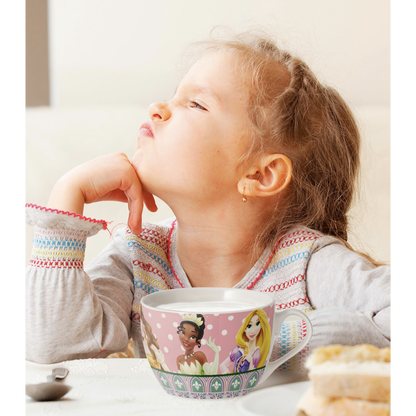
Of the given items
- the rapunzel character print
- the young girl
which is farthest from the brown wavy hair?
the rapunzel character print

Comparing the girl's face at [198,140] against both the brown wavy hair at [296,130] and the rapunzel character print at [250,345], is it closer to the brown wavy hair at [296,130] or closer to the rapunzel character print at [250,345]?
the brown wavy hair at [296,130]

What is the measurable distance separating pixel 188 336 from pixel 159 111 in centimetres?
18

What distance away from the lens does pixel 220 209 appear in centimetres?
37

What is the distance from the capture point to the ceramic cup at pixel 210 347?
0.26 metres

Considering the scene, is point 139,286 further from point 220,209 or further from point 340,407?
point 340,407

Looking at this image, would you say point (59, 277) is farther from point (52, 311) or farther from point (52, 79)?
point (52, 79)

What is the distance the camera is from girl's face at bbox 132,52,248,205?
35 cm

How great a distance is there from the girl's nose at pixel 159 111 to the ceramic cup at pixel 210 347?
15 cm

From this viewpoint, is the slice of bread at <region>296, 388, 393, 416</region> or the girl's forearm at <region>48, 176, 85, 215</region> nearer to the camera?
the slice of bread at <region>296, 388, 393, 416</region>

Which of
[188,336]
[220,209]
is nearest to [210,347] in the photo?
[188,336]

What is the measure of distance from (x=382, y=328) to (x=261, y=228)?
0.12m

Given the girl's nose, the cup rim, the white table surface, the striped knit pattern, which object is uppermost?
the girl's nose

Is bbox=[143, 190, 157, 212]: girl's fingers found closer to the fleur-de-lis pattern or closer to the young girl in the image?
the young girl

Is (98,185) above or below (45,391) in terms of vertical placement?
above
